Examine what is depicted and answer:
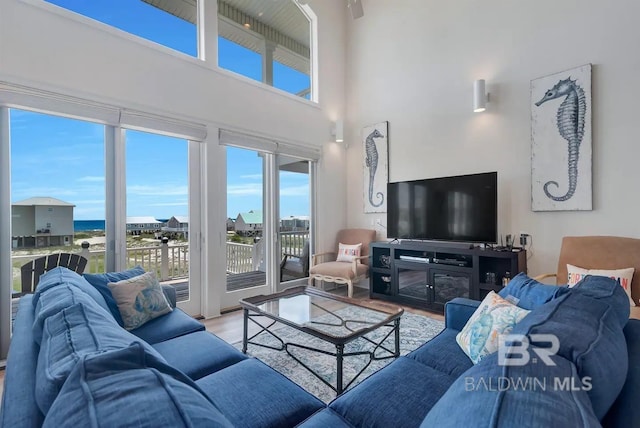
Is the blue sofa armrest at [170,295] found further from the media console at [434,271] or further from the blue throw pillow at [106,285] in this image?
the media console at [434,271]

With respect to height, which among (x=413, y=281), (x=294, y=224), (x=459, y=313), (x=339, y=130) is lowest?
(x=413, y=281)

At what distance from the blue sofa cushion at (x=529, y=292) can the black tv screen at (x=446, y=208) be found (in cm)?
179

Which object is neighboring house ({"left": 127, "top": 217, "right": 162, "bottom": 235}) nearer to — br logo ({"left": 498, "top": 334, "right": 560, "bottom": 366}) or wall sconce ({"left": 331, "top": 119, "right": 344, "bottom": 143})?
wall sconce ({"left": 331, "top": 119, "right": 344, "bottom": 143})

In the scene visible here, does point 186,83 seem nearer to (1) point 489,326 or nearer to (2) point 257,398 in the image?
(2) point 257,398

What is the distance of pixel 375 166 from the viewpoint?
4793mm

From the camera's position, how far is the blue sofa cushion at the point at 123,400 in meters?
0.53

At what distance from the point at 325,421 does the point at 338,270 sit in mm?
2979

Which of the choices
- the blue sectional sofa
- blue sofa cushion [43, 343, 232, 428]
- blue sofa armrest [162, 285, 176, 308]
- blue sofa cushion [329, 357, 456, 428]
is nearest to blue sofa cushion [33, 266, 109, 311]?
the blue sectional sofa

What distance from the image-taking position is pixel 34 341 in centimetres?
103

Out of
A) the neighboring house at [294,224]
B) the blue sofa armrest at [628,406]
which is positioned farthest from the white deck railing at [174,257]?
the blue sofa armrest at [628,406]

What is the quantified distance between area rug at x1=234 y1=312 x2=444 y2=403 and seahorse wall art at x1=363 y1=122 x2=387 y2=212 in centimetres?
203

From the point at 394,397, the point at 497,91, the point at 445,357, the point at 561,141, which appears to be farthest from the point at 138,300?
the point at 497,91

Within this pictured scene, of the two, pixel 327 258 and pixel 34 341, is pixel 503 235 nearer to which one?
pixel 327 258

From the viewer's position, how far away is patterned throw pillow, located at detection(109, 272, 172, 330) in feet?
6.65
